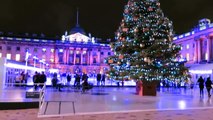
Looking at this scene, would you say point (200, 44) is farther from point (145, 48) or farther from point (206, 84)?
point (145, 48)

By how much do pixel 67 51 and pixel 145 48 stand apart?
91.7 m

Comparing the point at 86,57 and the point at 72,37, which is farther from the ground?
the point at 72,37

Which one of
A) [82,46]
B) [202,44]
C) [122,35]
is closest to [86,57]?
[82,46]

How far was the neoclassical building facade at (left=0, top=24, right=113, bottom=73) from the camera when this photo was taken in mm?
102125

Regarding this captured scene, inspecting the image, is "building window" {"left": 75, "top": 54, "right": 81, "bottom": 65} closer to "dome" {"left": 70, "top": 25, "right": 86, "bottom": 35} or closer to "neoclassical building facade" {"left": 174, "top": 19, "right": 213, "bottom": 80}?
"dome" {"left": 70, "top": 25, "right": 86, "bottom": 35}

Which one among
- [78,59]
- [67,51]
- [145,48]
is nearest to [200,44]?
[145,48]

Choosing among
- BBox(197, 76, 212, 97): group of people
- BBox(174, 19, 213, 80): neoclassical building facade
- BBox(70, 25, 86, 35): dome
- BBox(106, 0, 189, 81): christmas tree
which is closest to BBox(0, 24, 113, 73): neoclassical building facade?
BBox(70, 25, 86, 35): dome

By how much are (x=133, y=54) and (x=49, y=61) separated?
3500 inches

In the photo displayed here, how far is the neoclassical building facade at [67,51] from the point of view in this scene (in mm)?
102125

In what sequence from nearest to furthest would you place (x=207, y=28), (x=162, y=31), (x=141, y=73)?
(x=141, y=73)
(x=162, y=31)
(x=207, y=28)

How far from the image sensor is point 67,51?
11231 centimetres

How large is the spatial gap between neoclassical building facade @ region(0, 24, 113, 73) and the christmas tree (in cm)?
8237

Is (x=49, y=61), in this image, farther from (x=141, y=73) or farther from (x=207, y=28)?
(x=141, y=73)

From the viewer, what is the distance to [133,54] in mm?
22203
